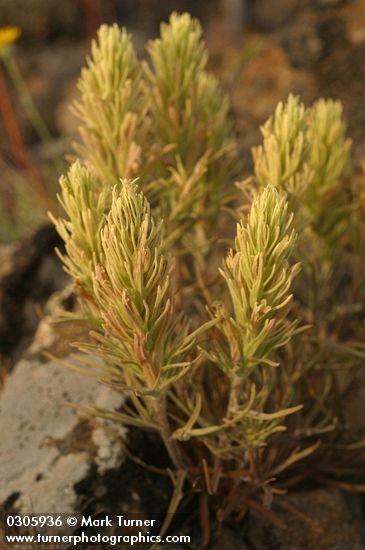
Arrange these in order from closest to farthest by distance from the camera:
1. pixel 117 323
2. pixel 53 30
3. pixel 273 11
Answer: pixel 117 323
pixel 273 11
pixel 53 30

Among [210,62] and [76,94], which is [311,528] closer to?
[210,62]

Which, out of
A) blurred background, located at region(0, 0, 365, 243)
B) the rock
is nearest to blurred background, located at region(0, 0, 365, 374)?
blurred background, located at region(0, 0, 365, 243)

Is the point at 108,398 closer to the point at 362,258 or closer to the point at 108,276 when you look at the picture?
the point at 108,276

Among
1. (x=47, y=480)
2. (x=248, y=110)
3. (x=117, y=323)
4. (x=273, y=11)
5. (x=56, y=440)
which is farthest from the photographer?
(x=273, y=11)

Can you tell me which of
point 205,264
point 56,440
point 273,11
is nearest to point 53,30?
point 273,11

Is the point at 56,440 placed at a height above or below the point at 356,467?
above

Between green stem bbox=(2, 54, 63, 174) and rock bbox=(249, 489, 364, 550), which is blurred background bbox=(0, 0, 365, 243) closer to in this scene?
green stem bbox=(2, 54, 63, 174)
